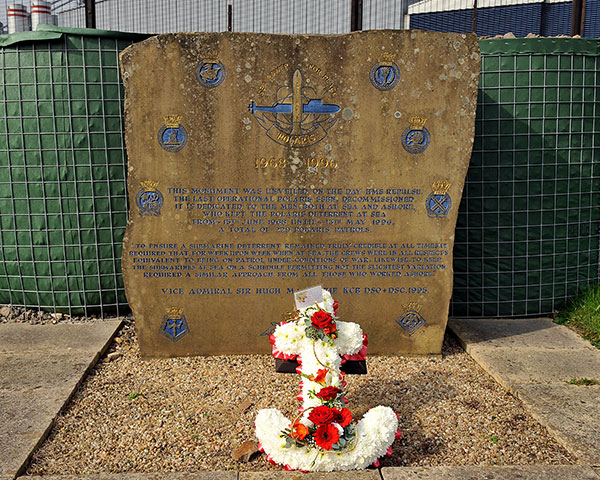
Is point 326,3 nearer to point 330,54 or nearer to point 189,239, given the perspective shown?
point 330,54

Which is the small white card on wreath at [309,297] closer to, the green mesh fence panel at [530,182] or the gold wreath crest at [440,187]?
the gold wreath crest at [440,187]

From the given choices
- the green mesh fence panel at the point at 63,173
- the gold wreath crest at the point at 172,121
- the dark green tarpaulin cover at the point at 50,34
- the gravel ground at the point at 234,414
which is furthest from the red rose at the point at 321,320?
the dark green tarpaulin cover at the point at 50,34

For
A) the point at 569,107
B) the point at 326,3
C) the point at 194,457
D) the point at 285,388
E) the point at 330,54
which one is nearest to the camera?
the point at 194,457

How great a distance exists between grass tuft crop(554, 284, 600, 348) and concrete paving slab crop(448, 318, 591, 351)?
96 millimetres

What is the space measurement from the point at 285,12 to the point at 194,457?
20.4ft

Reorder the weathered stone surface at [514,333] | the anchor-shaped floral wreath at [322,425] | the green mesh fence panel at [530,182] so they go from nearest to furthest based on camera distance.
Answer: the anchor-shaped floral wreath at [322,425] < the weathered stone surface at [514,333] < the green mesh fence panel at [530,182]

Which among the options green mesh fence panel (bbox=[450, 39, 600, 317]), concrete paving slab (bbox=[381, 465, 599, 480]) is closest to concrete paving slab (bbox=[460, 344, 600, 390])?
green mesh fence panel (bbox=[450, 39, 600, 317])

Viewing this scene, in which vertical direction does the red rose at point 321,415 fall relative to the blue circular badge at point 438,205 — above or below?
below

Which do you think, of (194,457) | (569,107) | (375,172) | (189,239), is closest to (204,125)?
(189,239)

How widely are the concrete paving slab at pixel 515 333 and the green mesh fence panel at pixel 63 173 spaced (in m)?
3.30

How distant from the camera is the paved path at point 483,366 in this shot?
10.3ft

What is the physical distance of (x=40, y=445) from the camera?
3506 mm

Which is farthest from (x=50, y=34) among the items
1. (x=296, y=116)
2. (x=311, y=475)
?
(x=311, y=475)

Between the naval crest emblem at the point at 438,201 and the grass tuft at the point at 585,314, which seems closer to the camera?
the naval crest emblem at the point at 438,201
